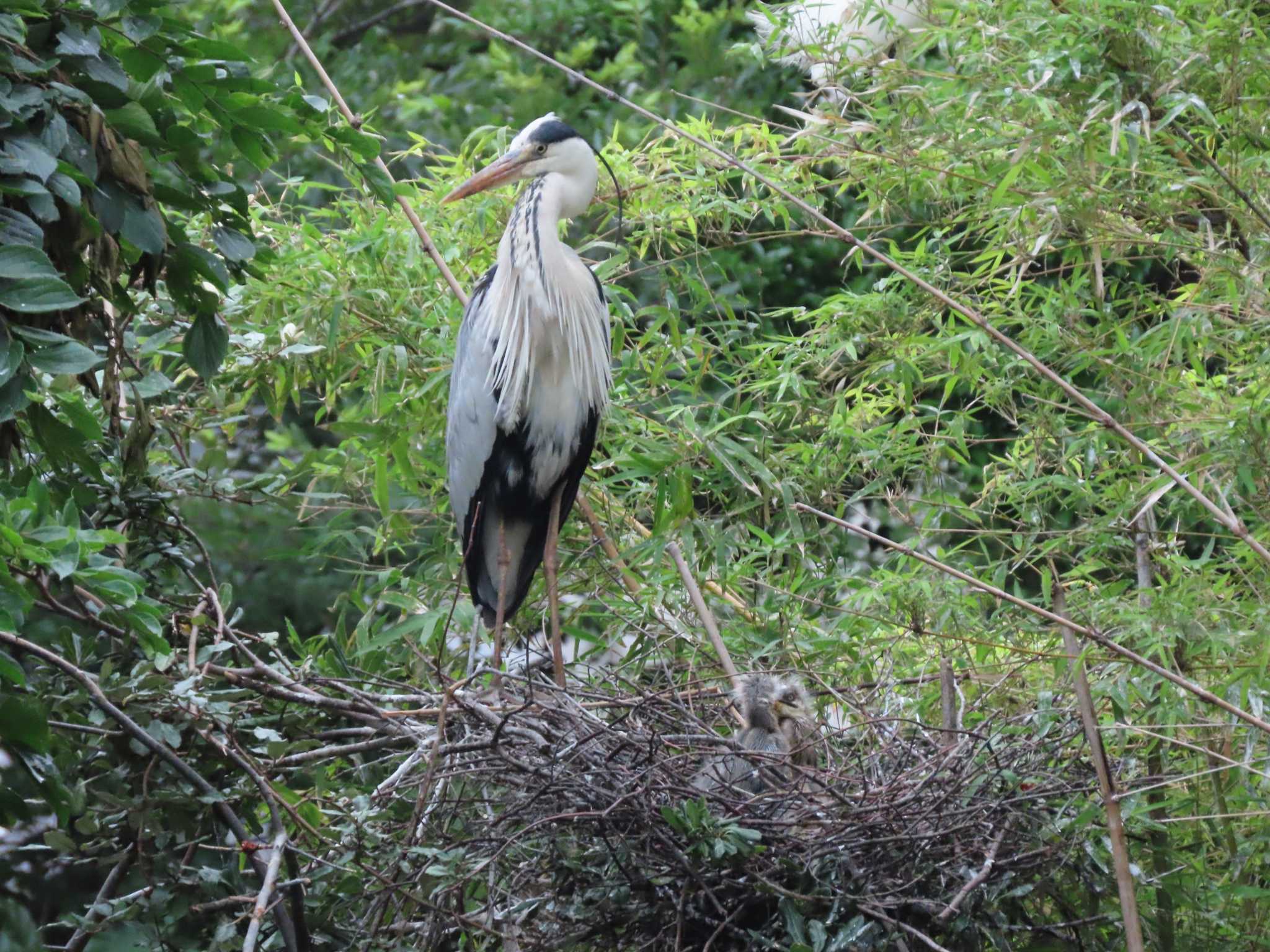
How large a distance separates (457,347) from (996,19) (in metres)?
1.18

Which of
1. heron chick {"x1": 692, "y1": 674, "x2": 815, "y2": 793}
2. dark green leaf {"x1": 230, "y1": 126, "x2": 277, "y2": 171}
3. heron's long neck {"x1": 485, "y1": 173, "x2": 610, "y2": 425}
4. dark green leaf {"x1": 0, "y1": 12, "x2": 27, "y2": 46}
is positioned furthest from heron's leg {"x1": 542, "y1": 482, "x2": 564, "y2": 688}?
dark green leaf {"x1": 0, "y1": 12, "x2": 27, "y2": 46}

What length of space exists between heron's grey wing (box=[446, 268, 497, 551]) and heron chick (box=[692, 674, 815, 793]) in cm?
69

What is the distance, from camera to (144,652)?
2117 mm

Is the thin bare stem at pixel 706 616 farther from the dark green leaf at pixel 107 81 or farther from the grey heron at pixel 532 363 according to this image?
the dark green leaf at pixel 107 81

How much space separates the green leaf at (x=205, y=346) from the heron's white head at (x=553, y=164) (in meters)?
0.96

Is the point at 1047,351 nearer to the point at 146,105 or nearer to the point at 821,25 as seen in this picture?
the point at 821,25

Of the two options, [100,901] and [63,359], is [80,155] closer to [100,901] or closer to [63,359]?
[63,359]

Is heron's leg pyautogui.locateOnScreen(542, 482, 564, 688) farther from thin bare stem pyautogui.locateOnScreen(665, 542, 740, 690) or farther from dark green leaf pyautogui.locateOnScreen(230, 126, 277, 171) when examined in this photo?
dark green leaf pyautogui.locateOnScreen(230, 126, 277, 171)

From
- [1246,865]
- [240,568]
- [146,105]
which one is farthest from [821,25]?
[240,568]

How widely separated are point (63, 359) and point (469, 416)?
1397 mm

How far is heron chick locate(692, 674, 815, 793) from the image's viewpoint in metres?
2.49

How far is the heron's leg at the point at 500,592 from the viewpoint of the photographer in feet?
8.98

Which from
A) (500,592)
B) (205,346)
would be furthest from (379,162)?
(500,592)

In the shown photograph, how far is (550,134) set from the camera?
2.91 m
